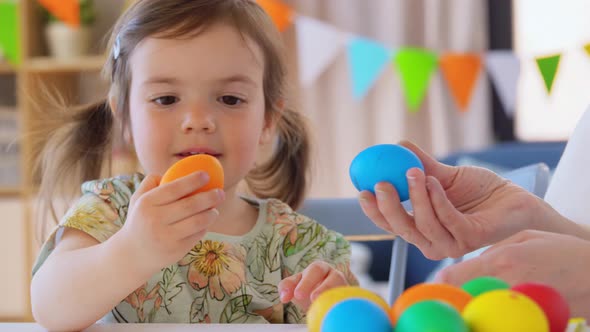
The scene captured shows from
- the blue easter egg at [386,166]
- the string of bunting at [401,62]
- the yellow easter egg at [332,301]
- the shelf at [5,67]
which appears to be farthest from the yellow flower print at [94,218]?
the shelf at [5,67]

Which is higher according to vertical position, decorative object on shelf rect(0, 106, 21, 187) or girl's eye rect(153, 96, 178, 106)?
girl's eye rect(153, 96, 178, 106)

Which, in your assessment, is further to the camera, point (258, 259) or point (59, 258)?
point (258, 259)

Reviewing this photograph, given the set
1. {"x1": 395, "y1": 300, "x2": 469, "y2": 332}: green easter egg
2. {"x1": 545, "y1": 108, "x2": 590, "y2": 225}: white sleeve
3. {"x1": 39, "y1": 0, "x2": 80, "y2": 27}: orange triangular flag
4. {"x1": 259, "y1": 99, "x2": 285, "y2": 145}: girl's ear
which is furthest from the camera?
{"x1": 39, "y1": 0, "x2": 80, "y2": 27}: orange triangular flag

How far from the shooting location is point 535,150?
2.43 meters

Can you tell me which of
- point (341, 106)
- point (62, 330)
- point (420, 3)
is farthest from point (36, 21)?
point (62, 330)

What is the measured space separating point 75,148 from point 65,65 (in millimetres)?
2003

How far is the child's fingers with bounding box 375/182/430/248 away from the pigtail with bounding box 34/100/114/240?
2.06ft

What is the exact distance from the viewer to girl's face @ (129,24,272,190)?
3.40ft

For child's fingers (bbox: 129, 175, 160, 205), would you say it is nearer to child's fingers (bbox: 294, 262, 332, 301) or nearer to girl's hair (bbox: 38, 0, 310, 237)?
child's fingers (bbox: 294, 262, 332, 301)

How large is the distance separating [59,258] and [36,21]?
2691 millimetres

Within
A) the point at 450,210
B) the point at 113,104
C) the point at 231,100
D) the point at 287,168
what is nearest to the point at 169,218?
the point at 450,210

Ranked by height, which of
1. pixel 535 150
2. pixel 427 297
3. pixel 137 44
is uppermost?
pixel 137 44

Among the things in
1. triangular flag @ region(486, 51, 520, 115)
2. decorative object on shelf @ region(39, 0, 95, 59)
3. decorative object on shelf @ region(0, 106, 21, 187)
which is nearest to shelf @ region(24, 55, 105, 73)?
decorative object on shelf @ region(39, 0, 95, 59)

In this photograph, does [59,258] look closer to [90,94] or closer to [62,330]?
[62,330]
